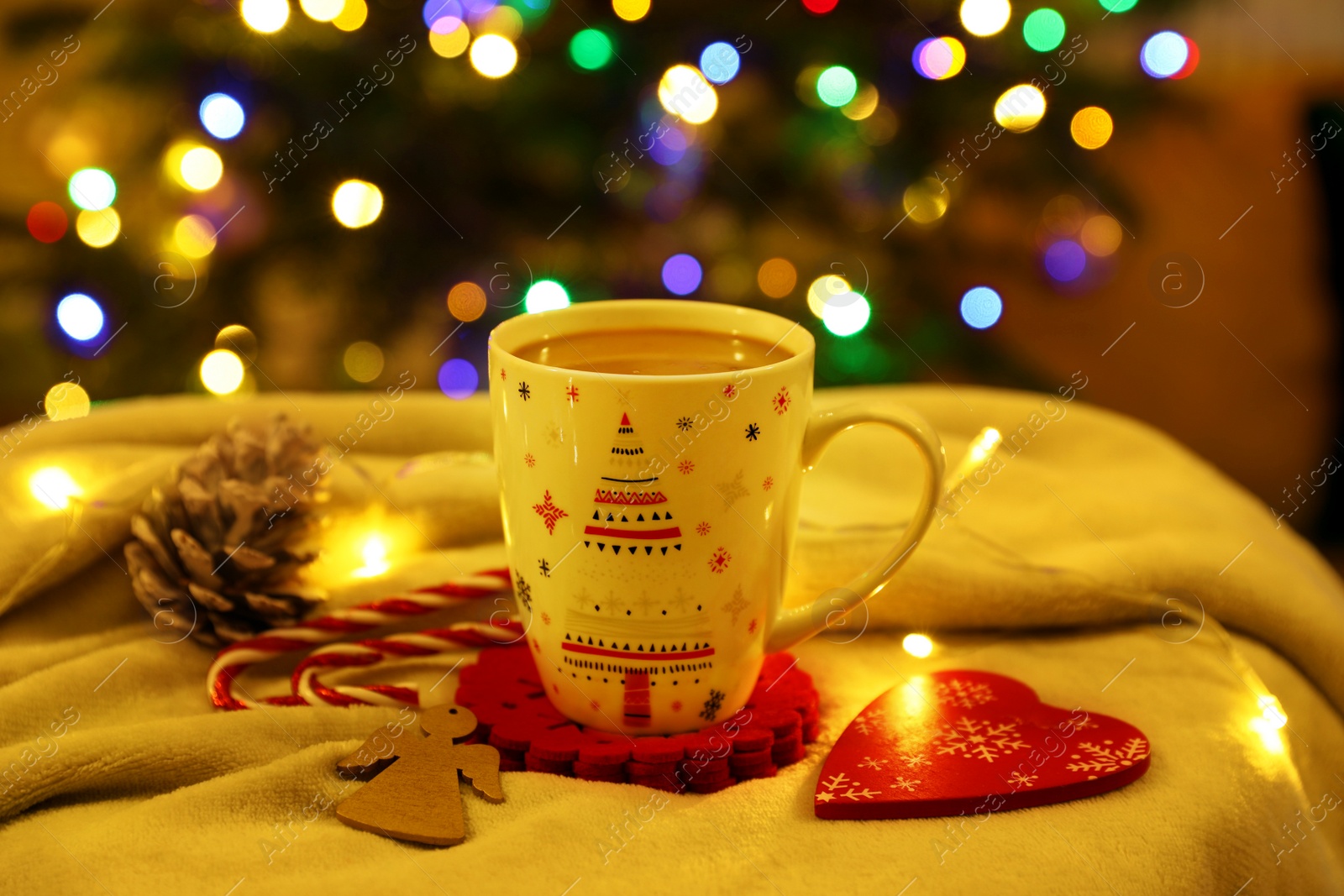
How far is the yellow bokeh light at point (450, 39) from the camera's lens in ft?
4.50

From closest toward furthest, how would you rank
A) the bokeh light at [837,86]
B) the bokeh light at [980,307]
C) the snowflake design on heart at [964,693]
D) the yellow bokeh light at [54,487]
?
the snowflake design on heart at [964,693] < the yellow bokeh light at [54,487] < the bokeh light at [837,86] < the bokeh light at [980,307]

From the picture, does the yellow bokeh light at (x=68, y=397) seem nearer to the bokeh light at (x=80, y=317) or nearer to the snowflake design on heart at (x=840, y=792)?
the bokeh light at (x=80, y=317)

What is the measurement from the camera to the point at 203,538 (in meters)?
0.74

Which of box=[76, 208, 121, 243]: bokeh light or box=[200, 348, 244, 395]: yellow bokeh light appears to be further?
box=[200, 348, 244, 395]: yellow bokeh light

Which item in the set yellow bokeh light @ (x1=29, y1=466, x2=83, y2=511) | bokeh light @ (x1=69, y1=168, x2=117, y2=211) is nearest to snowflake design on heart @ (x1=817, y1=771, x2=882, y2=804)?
yellow bokeh light @ (x1=29, y1=466, x2=83, y2=511)

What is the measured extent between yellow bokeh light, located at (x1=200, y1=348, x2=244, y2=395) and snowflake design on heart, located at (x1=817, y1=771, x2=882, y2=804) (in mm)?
1361

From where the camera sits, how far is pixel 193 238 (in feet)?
5.15

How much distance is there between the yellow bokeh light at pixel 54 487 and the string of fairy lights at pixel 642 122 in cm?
51

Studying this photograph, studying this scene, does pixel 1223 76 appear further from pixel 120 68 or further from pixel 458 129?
pixel 120 68

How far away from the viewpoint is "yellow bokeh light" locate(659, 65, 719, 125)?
4.56ft

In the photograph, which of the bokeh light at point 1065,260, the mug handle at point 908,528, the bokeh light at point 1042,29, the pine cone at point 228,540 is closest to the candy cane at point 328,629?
the pine cone at point 228,540

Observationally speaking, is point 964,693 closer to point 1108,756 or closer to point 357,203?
point 1108,756

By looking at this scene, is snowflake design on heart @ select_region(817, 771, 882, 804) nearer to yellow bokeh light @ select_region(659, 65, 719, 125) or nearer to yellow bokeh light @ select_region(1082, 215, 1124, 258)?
yellow bokeh light @ select_region(659, 65, 719, 125)

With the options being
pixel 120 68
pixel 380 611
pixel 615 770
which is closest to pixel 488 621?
pixel 380 611
